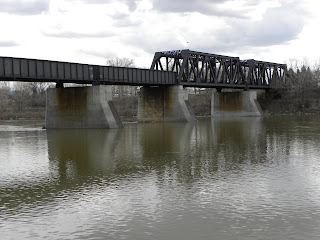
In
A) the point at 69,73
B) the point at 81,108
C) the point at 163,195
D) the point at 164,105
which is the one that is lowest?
the point at 163,195

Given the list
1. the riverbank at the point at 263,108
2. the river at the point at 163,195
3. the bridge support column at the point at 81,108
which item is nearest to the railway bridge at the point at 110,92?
the bridge support column at the point at 81,108

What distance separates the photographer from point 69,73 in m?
48.9

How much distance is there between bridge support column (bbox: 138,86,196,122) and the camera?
65.9 metres

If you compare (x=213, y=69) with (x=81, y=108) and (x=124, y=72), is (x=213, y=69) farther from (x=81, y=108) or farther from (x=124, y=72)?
(x=81, y=108)

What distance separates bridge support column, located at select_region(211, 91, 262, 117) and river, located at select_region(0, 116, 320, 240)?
62.4 meters

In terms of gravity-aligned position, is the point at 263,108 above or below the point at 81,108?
below

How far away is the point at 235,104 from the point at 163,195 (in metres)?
75.5

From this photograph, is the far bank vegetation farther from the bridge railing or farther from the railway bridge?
the bridge railing

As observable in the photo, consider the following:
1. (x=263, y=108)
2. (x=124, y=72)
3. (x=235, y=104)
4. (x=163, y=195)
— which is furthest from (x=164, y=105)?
(x=163, y=195)

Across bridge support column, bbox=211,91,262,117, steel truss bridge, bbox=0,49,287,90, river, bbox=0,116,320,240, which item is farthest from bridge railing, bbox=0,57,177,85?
bridge support column, bbox=211,91,262,117

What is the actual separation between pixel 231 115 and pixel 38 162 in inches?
2675

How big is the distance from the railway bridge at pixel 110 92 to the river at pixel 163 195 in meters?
23.0

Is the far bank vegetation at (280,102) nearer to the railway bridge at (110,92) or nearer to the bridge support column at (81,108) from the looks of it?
the railway bridge at (110,92)

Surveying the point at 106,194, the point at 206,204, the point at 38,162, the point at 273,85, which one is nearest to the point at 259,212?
the point at 206,204
